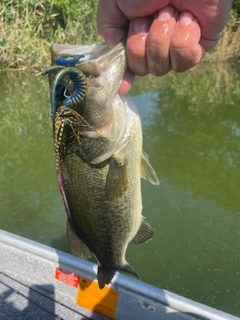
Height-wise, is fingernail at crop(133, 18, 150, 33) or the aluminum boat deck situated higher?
fingernail at crop(133, 18, 150, 33)

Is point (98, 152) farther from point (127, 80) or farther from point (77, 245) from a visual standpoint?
point (77, 245)

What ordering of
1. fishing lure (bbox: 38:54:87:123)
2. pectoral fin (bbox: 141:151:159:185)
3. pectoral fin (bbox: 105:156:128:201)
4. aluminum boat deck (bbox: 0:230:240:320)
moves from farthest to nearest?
aluminum boat deck (bbox: 0:230:240:320) < pectoral fin (bbox: 141:151:159:185) < pectoral fin (bbox: 105:156:128:201) < fishing lure (bbox: 38:54:87:123)

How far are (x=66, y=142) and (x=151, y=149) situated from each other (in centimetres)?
385

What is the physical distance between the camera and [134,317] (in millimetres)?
2303

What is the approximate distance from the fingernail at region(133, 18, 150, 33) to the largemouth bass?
158 mm

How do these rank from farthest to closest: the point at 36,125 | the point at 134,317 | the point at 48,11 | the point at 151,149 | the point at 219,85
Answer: the point at 48,11 → the point at 219,85 → the point at 36,125 → the point at 151,149 → the point at 134,317

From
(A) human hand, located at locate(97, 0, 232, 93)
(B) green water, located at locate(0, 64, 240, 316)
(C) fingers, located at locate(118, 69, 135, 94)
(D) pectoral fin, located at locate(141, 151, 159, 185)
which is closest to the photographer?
(A) human hand, located at locate(97, 0, 232, 93)

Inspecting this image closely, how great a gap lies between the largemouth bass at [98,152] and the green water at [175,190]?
0.22m

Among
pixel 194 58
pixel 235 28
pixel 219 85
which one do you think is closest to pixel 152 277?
pixel 194 58

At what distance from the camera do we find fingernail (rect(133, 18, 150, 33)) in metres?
1.10

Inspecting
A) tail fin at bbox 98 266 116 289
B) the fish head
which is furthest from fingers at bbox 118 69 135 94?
tail fin at bbox 98 266 116 289

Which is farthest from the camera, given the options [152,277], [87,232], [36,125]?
[36,125]

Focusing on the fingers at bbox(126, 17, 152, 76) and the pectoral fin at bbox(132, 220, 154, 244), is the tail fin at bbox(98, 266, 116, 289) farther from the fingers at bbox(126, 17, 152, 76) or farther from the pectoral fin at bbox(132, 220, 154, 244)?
the fingers at bbox(126, 17, 152, 76)

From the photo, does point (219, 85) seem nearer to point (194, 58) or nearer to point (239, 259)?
point (239, 259)
